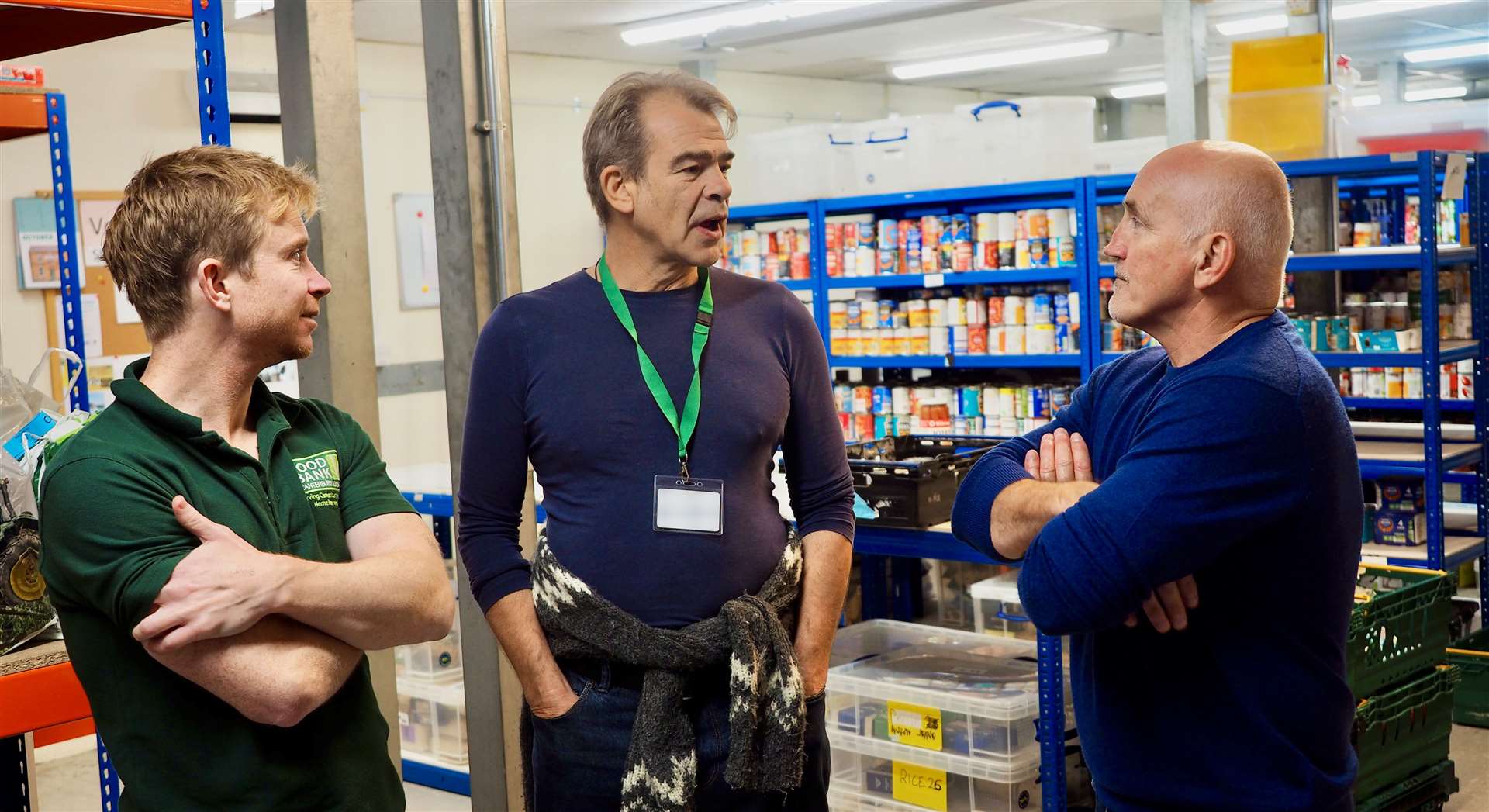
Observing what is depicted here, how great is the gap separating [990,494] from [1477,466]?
16.0ft

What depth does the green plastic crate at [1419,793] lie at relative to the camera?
392 centimetres

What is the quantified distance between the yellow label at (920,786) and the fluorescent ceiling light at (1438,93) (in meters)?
15.8

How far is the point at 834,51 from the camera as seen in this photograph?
1216 centimetres

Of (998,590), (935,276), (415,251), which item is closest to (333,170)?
(998,590)

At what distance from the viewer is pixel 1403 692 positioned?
3.91 meters

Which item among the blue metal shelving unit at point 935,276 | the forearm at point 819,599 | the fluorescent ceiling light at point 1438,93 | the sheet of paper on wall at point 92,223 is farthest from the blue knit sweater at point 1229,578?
the fluorescent ceiling light at point 1438,93

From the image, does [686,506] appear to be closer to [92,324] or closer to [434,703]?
[434,703]

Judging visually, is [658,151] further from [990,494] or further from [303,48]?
[303,48]

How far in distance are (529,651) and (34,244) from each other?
635cm

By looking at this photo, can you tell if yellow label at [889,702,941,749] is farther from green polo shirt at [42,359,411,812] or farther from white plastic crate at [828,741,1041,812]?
green polo shirt at [42,359,411,812]

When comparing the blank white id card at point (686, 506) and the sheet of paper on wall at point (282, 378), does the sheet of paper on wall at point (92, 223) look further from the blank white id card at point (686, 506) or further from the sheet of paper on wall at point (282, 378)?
the blank white id card at point (686, 506)

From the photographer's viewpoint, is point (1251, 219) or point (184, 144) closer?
point (1251, 219)

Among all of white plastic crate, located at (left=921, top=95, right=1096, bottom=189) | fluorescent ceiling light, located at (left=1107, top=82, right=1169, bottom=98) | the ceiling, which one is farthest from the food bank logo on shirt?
fluorescent ceiling light, located at (left=1107, top=82, right=1169, bottom=98)

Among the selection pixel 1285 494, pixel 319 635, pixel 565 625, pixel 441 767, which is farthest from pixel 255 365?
pixel 441 767
